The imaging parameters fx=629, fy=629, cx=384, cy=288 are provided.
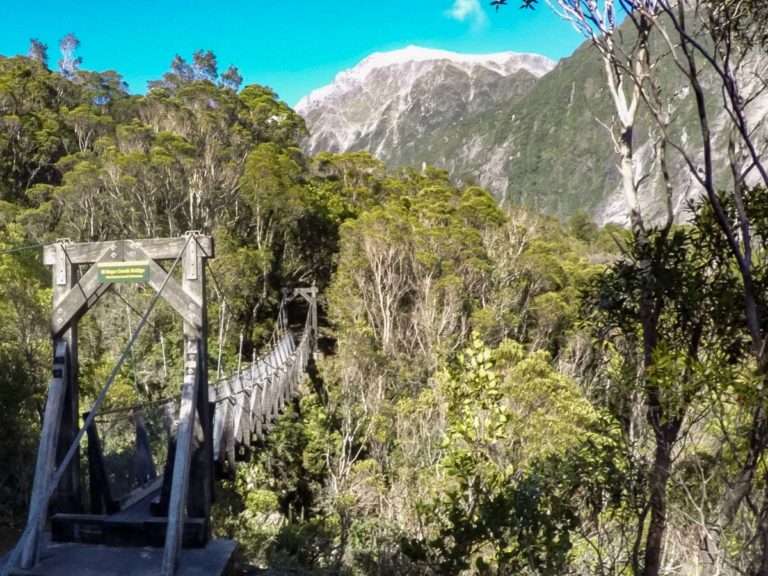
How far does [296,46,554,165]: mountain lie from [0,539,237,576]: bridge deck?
9282cm

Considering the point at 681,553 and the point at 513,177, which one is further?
the point at 513,177

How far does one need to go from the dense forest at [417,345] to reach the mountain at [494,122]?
91.1ft

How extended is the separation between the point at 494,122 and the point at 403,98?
30.2 meters

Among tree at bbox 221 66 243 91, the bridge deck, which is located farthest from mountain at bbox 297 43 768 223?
the bridge deck

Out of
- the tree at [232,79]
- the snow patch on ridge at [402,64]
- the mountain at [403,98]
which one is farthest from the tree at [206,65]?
the snow patch on ridge at [402,64]

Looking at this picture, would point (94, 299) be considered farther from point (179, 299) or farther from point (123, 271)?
point (179, 299)

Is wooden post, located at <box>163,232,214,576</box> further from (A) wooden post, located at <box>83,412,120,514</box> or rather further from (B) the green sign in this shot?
(A) wooden post, located at <box>83,412,120,514</box>

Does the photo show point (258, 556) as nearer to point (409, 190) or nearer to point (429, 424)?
point (429, 424)

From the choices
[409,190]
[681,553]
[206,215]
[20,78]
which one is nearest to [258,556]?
[681,553]

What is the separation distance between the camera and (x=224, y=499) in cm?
636

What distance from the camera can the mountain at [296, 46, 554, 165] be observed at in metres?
103

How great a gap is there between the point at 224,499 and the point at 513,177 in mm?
72953

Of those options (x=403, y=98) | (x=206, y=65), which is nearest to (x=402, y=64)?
(x=403, y=98)

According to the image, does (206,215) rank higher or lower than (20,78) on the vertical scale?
lower
